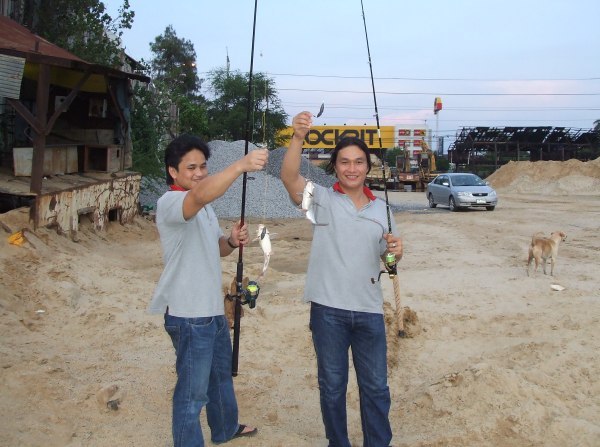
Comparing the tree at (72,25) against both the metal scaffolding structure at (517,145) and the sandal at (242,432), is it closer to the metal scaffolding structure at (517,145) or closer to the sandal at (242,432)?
the sandal at (242,432)

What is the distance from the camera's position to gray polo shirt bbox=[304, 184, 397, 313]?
3490mm

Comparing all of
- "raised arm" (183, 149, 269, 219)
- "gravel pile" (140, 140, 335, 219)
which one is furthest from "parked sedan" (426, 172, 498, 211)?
"raised arm" (183, 149, 269, 219)

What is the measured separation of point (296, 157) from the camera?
3.56m

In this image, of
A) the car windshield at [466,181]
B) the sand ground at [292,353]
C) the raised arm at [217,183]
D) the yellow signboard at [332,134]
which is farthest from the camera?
the yellow signboard at [332,134]

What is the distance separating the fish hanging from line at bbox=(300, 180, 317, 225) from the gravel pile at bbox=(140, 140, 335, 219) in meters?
14.5

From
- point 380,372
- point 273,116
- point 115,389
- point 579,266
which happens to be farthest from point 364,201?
point 273,116

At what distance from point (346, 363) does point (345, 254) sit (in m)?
0.63

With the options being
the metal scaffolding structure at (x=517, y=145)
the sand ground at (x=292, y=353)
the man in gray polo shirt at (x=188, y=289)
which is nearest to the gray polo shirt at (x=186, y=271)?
the man in gray polo shirt at (x=188, y=289)

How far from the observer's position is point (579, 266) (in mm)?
10602

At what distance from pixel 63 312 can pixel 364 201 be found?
4972 millimetres

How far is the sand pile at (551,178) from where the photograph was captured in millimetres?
35844

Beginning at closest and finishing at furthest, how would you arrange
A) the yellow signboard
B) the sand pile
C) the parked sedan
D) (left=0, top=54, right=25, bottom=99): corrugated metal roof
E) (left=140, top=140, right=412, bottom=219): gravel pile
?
(left=0, top=54, right=25, bottom=99): corrugated metal roof
(left=140, top=140, right=412, bottom=219): gravel pile
the parked sedan
the sand pile
the yellow signboard

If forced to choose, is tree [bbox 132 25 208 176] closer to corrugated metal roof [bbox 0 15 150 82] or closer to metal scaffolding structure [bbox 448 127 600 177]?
corrugated metal roof [bbox 0 15 150 82]

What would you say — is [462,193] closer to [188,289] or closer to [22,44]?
[22,44]
